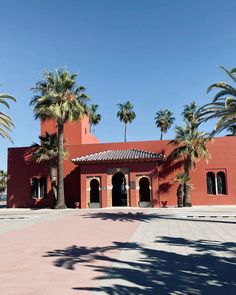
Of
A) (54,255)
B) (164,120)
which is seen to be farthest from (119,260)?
(164,120)

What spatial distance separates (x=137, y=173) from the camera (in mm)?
30562

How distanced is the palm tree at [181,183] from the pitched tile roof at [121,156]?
2246 millimetres

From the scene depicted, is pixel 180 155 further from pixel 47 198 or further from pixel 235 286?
pixel 235 286

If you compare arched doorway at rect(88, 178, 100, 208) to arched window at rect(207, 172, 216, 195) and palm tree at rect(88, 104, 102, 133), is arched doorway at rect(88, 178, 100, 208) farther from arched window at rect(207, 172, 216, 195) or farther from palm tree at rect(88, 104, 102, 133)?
palm tree at rect(88, 104, 102, 133)

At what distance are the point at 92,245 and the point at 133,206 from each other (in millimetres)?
18071

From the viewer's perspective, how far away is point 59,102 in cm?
3003

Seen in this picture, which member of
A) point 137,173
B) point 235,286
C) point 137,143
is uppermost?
point 137,143

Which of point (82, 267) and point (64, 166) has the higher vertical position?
point (64, 166)

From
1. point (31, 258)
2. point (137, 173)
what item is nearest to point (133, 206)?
point (137, 173)

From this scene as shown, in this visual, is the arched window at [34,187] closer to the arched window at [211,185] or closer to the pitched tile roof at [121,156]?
the pitched tile roof at [121,156]

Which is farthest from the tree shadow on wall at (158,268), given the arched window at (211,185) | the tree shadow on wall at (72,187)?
the tree shadow on wall at (72,187)

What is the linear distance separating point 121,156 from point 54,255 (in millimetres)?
20566

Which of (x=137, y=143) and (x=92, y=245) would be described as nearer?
(x=92, y=245)

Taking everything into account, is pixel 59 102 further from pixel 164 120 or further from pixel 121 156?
pixel 164 120
